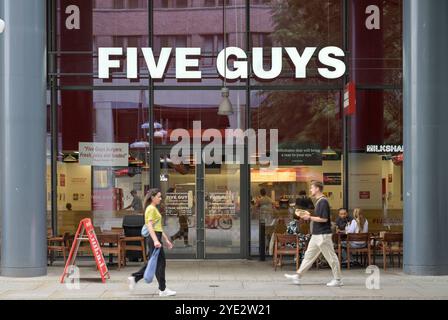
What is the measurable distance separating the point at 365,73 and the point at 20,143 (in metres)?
8.34

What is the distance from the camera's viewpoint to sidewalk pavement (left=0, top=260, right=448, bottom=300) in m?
Answer: 12.1

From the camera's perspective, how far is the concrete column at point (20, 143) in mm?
14109

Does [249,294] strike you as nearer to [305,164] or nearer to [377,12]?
[305,164]

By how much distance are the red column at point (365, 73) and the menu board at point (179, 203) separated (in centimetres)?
410

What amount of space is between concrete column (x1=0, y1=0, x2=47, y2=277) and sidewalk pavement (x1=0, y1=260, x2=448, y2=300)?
642 millimetres

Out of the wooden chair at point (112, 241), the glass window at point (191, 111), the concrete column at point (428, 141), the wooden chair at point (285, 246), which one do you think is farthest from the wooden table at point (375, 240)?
the wooden chair at point (112, 241)

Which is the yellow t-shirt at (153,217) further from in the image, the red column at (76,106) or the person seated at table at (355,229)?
the red column at (76,106)

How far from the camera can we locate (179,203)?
1780 cm

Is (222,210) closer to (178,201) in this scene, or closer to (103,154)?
(178,201)

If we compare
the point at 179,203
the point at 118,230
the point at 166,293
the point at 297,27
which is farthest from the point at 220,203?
the point at 166,293

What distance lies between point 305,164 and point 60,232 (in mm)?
6096

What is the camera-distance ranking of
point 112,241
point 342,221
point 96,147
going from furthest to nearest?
point 96,147, point 342,221, point 112,241

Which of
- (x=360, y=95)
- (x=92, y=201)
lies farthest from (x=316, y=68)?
(x=92, y=201)

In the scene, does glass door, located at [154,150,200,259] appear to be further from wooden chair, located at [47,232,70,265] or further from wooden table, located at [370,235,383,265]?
wooden table, located at [370,235,383,265]
